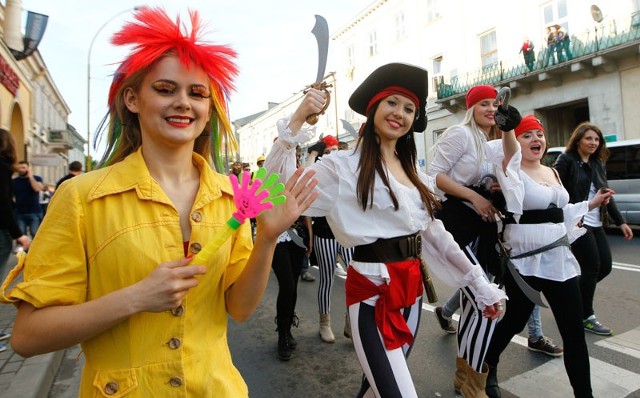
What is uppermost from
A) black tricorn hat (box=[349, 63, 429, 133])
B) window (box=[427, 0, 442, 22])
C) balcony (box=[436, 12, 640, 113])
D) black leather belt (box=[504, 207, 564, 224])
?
window (box=[427, 0, 442, 22])

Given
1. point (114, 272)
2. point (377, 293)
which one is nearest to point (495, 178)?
point (377, 293)

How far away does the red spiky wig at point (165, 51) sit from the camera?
1297 millimetres

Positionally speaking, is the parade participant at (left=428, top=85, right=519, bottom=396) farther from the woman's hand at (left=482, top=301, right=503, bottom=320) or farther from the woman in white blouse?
the woman's hand at (left=482, top=301, right=503, bottom=320)

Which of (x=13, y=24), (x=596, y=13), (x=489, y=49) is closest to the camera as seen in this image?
(x=13, y=24)

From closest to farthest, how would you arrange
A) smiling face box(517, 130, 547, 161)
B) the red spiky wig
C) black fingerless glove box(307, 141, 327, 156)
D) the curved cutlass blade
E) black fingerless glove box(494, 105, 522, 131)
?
the red spiky wig < the curved cutlass blade < black fingerless glove box(494, 105, 522, 131) < smiling face box(517, 130, 547, 161) < black fingerless glove box(307, 141, 327, 156)

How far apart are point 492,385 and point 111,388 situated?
2.63 metres

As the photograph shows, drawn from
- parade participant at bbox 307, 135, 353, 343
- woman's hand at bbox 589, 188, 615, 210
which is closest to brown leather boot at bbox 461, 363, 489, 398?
parade participant at bbox 307, 135, 353, 343

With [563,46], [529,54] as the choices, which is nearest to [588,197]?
[563,46]

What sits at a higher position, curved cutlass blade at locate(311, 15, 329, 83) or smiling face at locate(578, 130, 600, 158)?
curved cutlass blade at locate(311, 15, 329, 83)

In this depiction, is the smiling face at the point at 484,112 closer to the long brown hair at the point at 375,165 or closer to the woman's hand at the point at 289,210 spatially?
the long brown hair at the point at 375,165

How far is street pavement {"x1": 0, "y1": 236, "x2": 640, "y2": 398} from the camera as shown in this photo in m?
3.01

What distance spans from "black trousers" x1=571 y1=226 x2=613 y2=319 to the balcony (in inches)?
506

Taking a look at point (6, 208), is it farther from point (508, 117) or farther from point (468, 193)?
point (508, 117)

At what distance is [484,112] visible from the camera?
3.13 m
